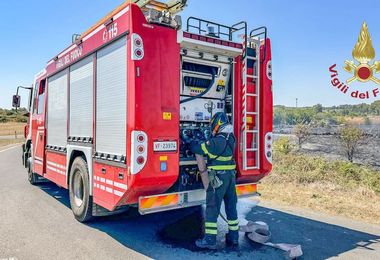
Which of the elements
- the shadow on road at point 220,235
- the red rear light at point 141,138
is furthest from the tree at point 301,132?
the red rear light at point 141,138

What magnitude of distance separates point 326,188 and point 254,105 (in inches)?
155

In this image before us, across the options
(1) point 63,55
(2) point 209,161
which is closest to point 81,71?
(1) point 63,55

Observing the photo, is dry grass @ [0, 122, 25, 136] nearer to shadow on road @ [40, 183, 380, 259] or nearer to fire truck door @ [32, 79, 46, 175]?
fire truck door @ [32, 79, 46, 175]

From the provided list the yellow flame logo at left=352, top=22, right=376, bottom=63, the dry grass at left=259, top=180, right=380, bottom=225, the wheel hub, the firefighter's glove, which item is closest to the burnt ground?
the yellow flame logo at left=352, top=22, right=376, bottom=63

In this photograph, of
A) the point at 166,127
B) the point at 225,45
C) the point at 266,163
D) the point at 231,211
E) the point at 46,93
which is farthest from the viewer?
the point at 46,93

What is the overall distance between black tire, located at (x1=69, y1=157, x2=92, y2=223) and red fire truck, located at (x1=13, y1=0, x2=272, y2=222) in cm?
2

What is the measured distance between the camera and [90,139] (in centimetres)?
555

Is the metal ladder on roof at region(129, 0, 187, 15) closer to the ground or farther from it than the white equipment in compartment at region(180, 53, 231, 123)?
farther from it

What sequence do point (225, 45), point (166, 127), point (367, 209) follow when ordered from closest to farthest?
point (166, 127)
point (225, 45)
point (367, 209)

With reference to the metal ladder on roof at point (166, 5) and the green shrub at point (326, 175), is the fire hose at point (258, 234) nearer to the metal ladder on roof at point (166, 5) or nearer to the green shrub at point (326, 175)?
the metal ladder on roof at point (166, 5)

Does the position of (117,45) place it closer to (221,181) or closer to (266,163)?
(221,181)

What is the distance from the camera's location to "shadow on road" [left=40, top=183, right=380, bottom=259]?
4547 mm

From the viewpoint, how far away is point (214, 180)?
4832 millimetres

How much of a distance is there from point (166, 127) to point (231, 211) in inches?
61.1
